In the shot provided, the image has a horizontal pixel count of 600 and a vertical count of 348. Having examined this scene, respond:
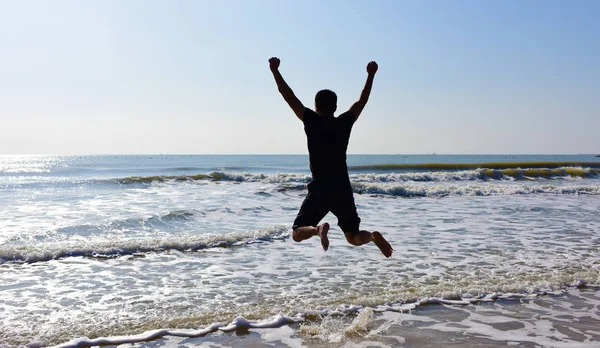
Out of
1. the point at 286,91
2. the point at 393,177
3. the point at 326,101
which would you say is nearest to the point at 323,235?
the point at 326,101

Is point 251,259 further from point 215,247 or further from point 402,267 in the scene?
point 402,267

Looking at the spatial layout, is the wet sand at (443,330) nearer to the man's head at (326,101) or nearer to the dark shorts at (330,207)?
the dark shorts at (330,207)

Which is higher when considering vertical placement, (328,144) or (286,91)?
(286,91)

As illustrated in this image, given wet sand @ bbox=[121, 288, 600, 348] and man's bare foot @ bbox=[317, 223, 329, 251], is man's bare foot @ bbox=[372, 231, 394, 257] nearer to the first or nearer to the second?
man's bare foot @ bbox=[317, 223, 329, 251]

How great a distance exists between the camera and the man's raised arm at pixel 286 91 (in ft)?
14.2

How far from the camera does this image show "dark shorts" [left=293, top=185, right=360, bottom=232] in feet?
15.2

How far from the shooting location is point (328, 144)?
4426mm

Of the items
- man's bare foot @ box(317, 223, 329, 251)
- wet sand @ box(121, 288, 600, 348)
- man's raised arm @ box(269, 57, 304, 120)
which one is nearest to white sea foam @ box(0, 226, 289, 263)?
wet sand @ box(121, 288, 600, 348)

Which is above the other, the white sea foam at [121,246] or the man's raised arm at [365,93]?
the man's raised arm at [365,93]

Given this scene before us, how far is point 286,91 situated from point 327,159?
751mm

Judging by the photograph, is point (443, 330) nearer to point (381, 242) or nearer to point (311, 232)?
point (381, 242)

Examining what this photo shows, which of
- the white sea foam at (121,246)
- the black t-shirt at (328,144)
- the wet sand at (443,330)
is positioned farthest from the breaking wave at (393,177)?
the black t-shirt at (328,144)

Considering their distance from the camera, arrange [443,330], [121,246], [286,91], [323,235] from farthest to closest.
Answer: [121,246] → [443,330] → [323,235] → [286,91]

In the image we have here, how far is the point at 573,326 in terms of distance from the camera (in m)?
5.42
